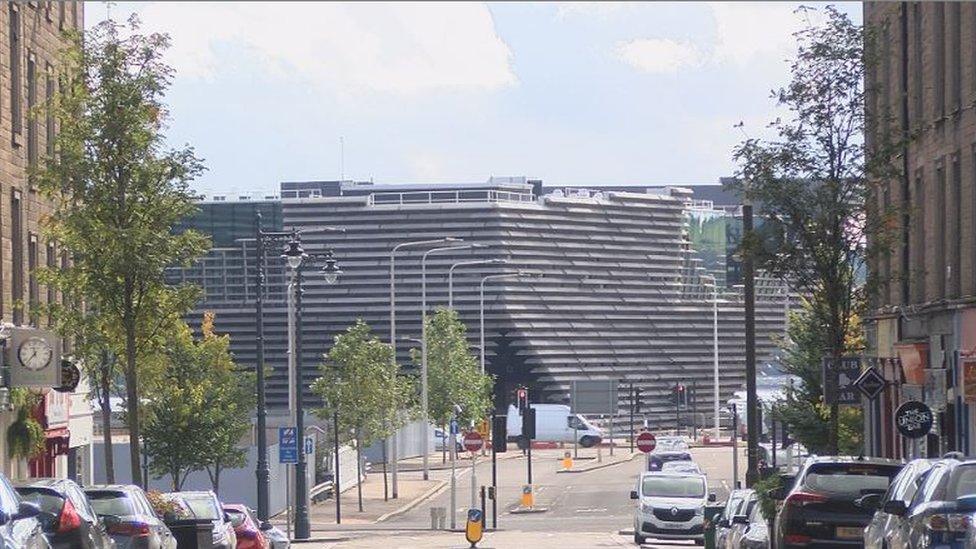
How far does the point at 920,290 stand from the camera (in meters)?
43.6

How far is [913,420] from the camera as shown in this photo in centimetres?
3122

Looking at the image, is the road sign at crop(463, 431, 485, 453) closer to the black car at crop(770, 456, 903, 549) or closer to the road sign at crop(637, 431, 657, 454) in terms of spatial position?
the road sign at crop(637, 431, 657, 454)

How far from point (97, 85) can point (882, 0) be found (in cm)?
1882

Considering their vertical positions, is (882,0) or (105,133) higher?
(882,0)

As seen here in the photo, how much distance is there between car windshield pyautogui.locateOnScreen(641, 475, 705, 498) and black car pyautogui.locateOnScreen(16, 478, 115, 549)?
101 feet

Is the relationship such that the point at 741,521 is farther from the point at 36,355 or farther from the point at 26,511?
the point at 36,355

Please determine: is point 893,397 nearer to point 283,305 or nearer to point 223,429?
point 223,429

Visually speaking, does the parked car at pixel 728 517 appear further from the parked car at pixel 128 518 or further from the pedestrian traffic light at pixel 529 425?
the pedestrian traffic light at pixel 529 425

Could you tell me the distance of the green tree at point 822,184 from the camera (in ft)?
114

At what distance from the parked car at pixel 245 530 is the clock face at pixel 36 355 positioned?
19.4ft

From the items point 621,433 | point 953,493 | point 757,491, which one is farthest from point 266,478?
point 621,433

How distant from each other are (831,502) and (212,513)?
11502 millimetres

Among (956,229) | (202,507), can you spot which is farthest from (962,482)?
(956,229)

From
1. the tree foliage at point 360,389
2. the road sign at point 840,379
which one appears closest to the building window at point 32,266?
the road sign at point 840,379
